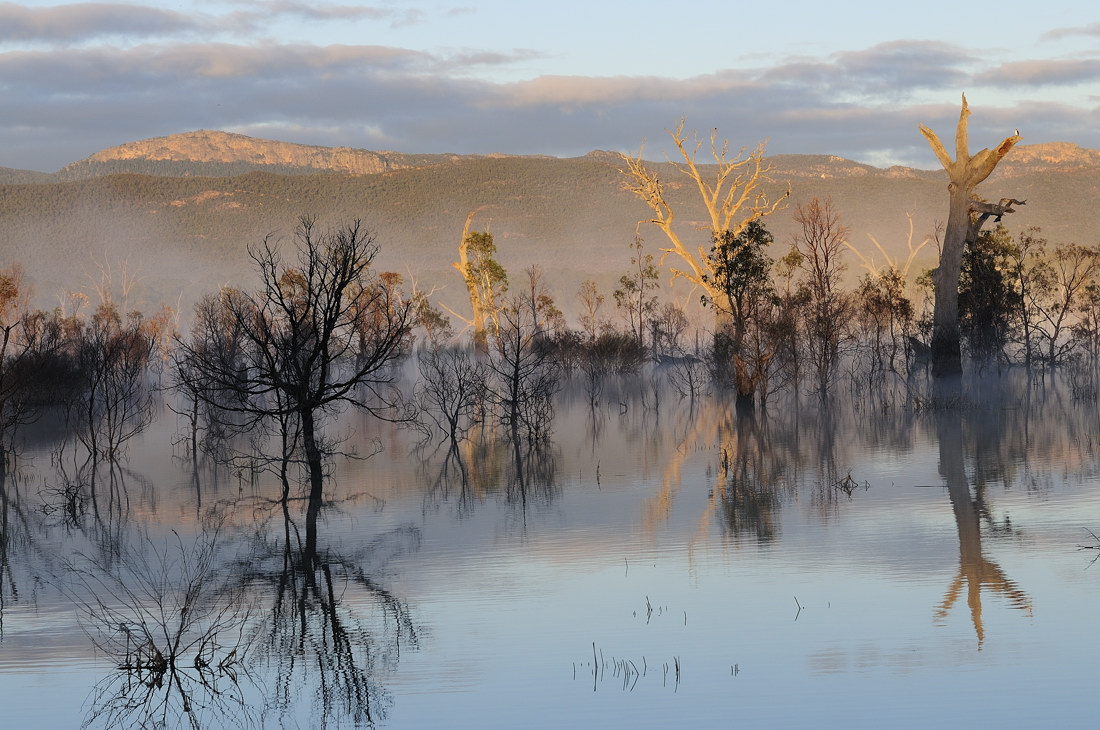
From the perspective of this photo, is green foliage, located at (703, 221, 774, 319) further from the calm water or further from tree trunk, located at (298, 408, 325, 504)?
tree trunk, located at (298, 408, 325, 504)

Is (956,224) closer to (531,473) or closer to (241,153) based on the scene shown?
(531,473)

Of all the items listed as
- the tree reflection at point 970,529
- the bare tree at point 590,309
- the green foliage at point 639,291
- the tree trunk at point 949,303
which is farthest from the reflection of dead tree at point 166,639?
the bare tree at point 590,309

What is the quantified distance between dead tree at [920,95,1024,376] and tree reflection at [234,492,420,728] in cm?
2141

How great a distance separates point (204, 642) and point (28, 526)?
749 cm

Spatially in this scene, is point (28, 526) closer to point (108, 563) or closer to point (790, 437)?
point (108, 563)

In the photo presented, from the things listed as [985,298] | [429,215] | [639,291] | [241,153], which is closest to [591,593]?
[985,298]

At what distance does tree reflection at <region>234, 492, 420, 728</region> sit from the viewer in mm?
7367

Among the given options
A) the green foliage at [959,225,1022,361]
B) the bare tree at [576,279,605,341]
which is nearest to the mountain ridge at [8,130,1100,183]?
the bare tree at [576,279,605,341]

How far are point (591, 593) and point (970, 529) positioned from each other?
12.8 feet

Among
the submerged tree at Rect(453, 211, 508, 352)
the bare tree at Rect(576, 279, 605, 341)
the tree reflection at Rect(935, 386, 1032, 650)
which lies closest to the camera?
the tree reflection at Rect(935, 386, 1032, 650)

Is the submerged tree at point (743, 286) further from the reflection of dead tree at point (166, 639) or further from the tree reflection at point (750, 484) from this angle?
the reflection of dead tree at point (166, 639)

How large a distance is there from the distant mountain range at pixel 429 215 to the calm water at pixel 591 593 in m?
71.1

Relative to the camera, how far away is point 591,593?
31.9 ft

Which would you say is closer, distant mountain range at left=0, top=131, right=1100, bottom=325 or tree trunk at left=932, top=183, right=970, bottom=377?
tree trunk at left=932, top=183, right=970, bottom=377
